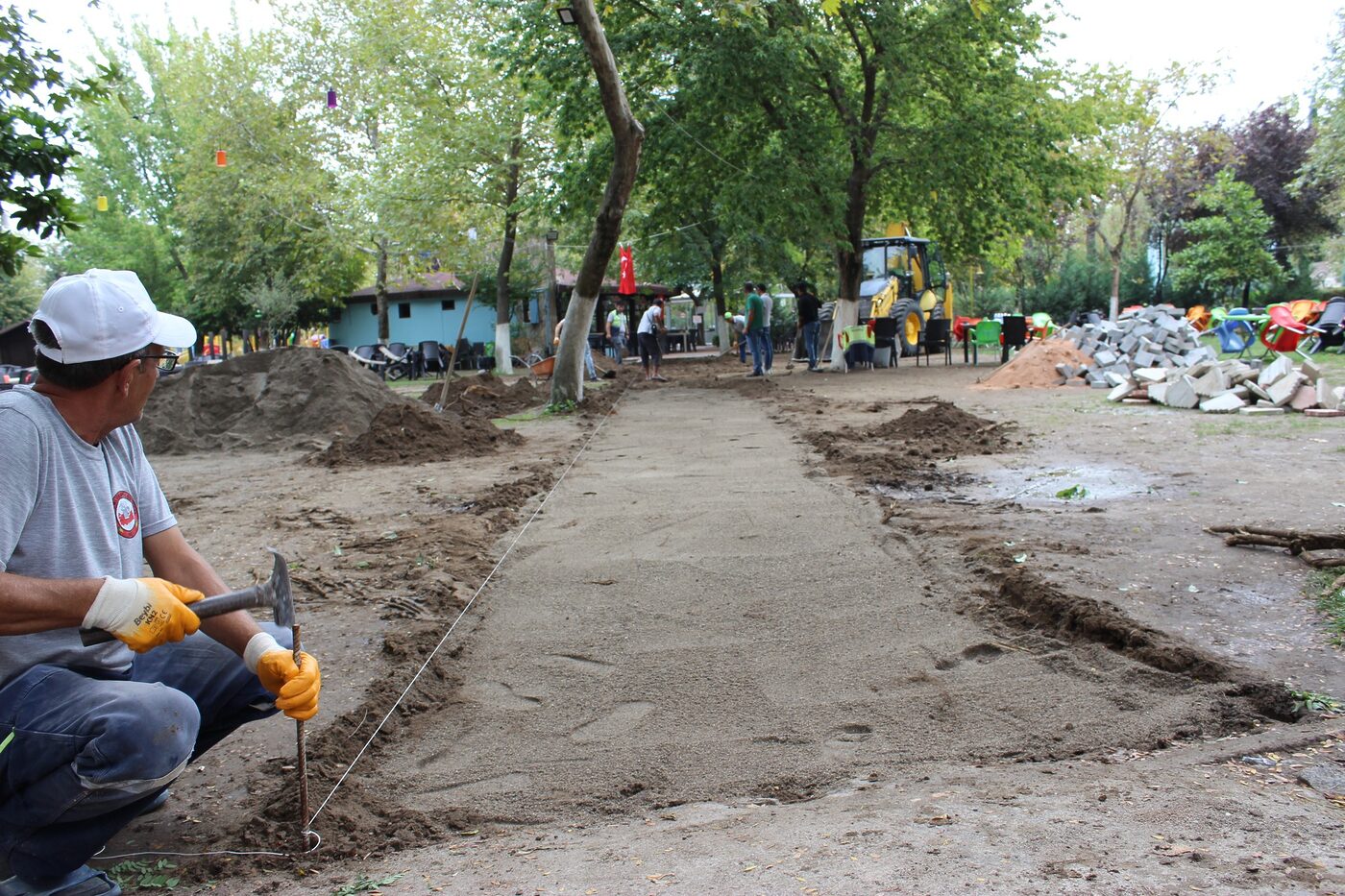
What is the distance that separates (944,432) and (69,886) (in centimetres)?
980

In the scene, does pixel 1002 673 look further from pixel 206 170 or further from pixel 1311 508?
pixel 206 170

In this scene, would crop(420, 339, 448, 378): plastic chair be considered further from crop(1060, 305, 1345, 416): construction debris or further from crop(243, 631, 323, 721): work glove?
crop(243, 631, 323, 721): work glove

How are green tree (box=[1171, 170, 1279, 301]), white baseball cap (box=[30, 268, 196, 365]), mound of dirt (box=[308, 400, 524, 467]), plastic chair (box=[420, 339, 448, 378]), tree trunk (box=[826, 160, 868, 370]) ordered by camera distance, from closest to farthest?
white baseball cap (box=[30, 268, 196, 365]) → mound of dirt (box=[308, 400, 524, 467]) → tree trunk (box=[826, 160, 868, 370]) → green tree (box=[1171, 170, 1279, 301]) → plastic chair (box=[420, 339, 448, 378])

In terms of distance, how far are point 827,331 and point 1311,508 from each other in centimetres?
1995

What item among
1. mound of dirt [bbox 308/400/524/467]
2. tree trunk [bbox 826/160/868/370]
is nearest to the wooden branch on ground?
mound of dirt [bbox 308/400/524/467]

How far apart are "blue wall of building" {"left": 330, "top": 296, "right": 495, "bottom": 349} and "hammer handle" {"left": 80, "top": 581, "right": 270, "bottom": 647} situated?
4071 centimetres

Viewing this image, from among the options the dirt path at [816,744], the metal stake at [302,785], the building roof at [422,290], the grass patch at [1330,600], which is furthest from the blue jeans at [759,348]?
the building roof at [422,290]

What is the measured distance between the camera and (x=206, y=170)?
113 feet

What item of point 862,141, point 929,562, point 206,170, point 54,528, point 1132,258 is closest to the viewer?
point 54,528

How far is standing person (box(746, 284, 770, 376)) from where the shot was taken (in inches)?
863

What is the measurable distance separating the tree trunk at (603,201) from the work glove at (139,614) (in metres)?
12.0

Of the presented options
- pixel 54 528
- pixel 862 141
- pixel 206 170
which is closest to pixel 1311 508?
pixel 54 528

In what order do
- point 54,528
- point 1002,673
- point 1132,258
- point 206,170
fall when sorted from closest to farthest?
point 54,528
point 1002,673
point 206,170
point 1132,258

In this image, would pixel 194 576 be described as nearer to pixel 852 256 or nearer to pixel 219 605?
pixel 219 605
